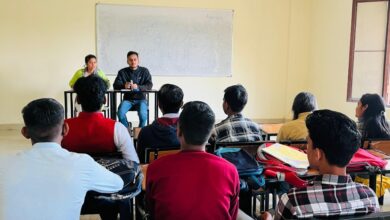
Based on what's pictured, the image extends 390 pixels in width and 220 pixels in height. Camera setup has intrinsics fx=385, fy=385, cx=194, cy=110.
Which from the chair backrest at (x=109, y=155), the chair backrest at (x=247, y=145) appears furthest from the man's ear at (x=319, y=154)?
the chair backrest at (x=109, y=155)

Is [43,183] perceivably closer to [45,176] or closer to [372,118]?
[45,176]

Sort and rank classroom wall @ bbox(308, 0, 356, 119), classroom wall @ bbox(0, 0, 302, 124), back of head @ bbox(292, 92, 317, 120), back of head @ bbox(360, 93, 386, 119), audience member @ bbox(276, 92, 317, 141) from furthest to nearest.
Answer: classroom wall @ bbox(308, 0, 356, 119)
classroom wall @ bbox(0, 0, 302, 124)
back of head @ bbox(360, 93, 386, 119)
back of head @ bbox(292, 92, 317, 120)
audience member @ bbox(276, 92, 317, 141)

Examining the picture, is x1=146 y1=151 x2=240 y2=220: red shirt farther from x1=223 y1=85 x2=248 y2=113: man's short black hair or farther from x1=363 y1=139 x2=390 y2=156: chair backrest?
x1=363 y1=139 x2=390 y2=156: chair backrest

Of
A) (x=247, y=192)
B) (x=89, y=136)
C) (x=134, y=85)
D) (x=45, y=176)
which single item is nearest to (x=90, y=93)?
(x=89, y=136)

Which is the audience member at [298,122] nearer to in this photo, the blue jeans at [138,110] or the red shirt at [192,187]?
the red shirt at [192,187]

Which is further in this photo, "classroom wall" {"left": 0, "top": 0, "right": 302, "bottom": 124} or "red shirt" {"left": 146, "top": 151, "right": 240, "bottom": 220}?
"classroom wall" {"left": 0, "top": 0, "right": 302, "bottom": 124}

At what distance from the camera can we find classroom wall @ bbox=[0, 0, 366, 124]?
6266 millimetres

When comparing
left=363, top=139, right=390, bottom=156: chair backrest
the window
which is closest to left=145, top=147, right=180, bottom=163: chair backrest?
left=363, top=139, right=390, bottom=156: chair backrest

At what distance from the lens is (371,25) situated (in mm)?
6031

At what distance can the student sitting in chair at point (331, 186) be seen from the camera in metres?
1.28

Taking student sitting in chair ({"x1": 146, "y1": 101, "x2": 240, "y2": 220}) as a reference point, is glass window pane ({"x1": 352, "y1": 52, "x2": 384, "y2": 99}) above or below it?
above

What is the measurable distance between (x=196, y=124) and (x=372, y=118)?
1992 mm

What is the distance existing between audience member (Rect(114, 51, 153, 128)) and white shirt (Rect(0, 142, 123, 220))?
12.8ft

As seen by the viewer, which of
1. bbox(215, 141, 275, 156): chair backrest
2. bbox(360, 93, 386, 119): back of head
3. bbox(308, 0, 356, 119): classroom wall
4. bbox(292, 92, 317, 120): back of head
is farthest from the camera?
bbox(308, 0, 356, 119): classroom wall
